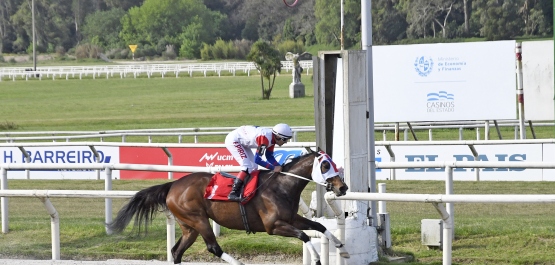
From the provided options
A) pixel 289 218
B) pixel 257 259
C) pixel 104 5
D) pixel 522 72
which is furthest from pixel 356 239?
pixel 104 5

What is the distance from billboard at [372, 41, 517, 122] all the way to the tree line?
85.2 feet

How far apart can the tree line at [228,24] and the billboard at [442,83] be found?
2596 cm

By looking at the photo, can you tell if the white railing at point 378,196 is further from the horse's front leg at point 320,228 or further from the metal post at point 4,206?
the horse's front leg at point 320,228

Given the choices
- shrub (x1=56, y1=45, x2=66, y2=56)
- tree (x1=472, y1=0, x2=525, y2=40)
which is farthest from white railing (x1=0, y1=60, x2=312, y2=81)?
shrub (x1=56, y1=45, x2=66, y2=56)

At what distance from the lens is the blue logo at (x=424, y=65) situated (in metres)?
14.7

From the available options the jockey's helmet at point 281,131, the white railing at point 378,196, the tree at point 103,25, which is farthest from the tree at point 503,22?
the jockey's helmet at point 281,131

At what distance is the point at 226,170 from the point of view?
7.20 m

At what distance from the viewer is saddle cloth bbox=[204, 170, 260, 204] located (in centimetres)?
631

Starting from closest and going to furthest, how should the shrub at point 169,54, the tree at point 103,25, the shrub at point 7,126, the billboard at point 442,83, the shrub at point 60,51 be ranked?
the billboard at point 442,83 → the shrub at point 7,126 → the shrub at point 169,54 → the shrub at point 60,51 → the tree at point 103,25

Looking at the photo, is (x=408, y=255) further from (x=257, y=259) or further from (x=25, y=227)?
(x=25, y=227)

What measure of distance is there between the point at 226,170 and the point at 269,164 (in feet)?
2.52

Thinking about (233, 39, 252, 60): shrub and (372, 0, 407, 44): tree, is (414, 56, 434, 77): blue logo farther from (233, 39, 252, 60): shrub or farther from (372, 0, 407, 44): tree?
Answer: (233, 39, 252, 60): shrub

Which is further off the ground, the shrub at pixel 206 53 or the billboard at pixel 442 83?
the shrub at pixel 206 53

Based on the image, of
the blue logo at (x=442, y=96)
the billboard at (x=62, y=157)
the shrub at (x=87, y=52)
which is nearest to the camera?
the billboard at (x=62, y=157)
